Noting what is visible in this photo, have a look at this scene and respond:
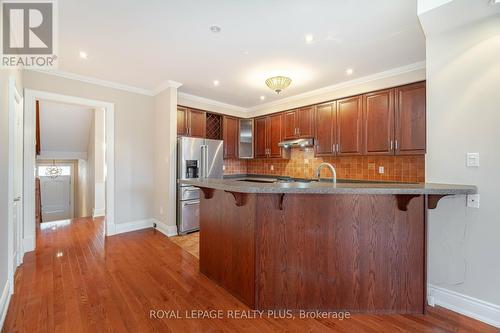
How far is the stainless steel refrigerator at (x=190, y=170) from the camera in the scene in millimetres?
3936

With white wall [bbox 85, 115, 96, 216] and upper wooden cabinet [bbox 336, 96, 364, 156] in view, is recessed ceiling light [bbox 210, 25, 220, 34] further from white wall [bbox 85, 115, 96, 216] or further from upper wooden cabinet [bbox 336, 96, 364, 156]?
white wall [bbox 85, 115, 96, 216]

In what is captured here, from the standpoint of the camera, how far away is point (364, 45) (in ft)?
8.64

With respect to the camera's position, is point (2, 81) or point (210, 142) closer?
point (2, 81)

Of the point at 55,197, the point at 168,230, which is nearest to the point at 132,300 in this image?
the point at 168,230

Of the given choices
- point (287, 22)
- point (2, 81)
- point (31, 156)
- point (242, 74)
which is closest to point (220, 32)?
point (287, 22)

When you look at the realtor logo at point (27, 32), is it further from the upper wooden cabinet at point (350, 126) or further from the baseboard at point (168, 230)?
the upper wooden cabinet at point (350, 126)

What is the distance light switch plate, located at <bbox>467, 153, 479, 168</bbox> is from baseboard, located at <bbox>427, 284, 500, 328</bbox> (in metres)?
1.10

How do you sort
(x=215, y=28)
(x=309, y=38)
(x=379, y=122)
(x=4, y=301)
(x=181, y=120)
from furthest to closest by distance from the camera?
(x=181, y=120) < (x=379, y=122) < (x=309, y=38) < (x=215, y=28) < (x=4, y=301)

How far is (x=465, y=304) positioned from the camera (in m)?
1.89

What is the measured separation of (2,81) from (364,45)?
3.66 meters

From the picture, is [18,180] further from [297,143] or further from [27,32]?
[297,143]

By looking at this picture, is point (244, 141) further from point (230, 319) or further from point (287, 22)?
point (230, 319)

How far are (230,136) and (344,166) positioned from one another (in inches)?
101

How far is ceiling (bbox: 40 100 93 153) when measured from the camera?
5.05m
